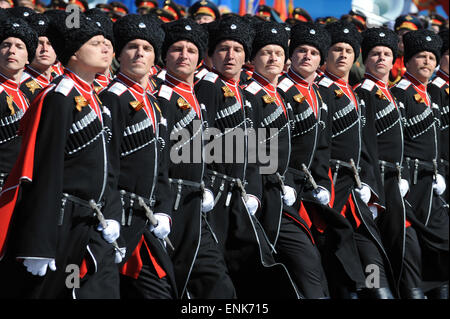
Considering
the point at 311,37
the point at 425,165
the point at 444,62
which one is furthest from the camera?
the point at 444,62

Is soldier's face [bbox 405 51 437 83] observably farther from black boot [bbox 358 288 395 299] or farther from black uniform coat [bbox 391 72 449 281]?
black boot [bbox 358 288 395 299]

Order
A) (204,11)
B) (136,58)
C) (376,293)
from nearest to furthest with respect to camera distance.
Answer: (136,58), (376,293), (204,11)

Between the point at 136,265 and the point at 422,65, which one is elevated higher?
the point at 422,65

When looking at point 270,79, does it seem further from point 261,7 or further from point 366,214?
point 261,7

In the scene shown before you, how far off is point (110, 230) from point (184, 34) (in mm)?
1927

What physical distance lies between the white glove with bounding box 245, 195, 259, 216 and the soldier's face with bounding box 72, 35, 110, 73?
1877 mm

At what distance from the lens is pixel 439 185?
1056 cm

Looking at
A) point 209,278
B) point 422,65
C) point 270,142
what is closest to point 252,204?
point 270,142

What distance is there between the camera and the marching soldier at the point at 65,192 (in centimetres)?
644

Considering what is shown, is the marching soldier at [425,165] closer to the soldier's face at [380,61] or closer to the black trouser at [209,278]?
the soldier's face at [380,61]

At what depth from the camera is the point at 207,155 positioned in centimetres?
820

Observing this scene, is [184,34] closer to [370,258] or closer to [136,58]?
[136,58]

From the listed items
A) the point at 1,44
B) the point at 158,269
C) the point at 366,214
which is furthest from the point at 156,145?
the point at 366,214
